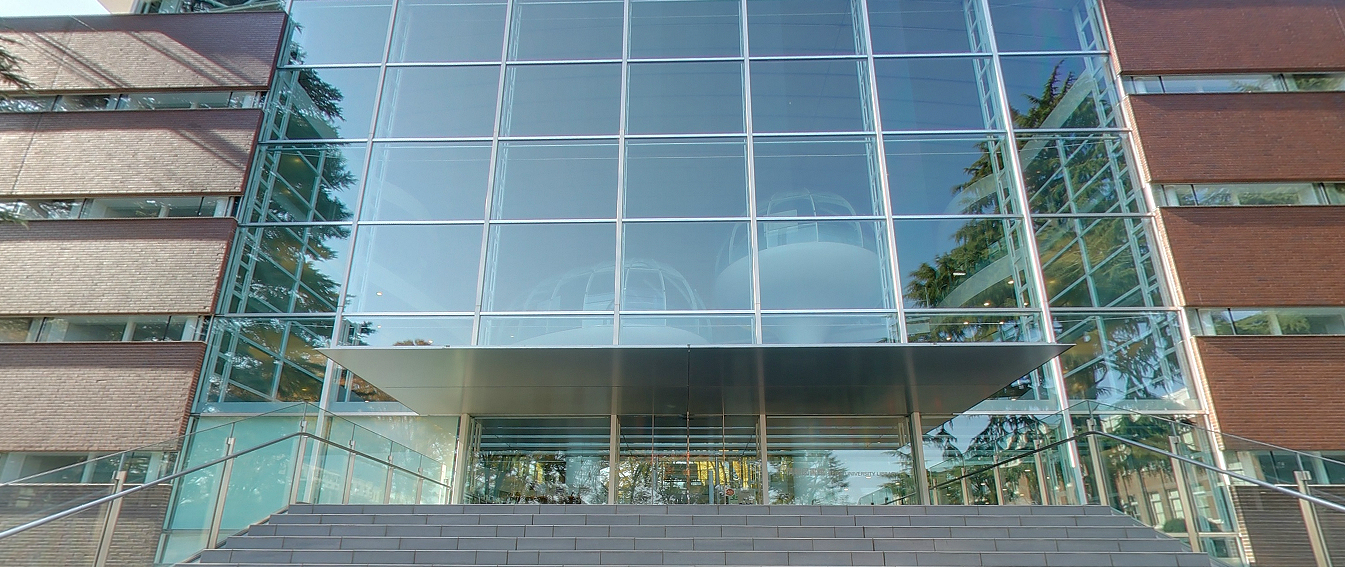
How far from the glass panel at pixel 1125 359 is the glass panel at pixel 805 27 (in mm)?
6279

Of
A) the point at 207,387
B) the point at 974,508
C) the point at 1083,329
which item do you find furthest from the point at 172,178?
the point at 1083,329

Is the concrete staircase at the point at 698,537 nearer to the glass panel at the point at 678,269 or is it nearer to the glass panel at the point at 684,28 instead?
the glass panel at the point at 678,269

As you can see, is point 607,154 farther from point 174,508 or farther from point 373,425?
point 174,508

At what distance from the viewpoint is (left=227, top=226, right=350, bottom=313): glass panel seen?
14102 millimetres

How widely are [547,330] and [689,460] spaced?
2.97m

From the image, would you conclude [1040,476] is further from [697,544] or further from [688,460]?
[697,544]

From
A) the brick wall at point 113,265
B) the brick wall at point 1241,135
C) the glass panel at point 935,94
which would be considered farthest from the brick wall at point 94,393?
the brick wall at point 1241,135

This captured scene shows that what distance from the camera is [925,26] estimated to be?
1578 cm

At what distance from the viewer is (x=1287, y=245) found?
1342 cm

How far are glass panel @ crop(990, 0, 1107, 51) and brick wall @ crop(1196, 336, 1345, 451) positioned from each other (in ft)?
19.8

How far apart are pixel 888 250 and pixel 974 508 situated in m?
5.31

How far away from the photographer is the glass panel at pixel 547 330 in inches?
496

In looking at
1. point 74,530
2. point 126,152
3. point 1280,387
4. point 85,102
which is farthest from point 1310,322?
point 85,102

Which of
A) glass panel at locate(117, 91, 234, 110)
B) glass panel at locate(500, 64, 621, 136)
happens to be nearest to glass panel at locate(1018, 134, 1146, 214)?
glass panel at locate(500, 64, 621, 136)
